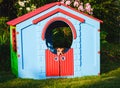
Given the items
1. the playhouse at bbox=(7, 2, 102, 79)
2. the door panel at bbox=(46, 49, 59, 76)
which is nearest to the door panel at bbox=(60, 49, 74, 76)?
the playhouse at bbox=(7, 2, 102, 79)

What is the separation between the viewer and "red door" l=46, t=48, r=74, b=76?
11.3 m

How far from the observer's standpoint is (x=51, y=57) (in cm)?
1127

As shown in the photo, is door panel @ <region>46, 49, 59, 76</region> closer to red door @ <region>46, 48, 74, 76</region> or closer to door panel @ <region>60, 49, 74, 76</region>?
red door @ <region>46, 48, 74, 76</region>

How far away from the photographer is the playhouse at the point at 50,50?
11117 millimetres

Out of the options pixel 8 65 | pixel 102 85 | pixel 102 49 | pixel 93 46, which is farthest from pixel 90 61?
pixel 102 49

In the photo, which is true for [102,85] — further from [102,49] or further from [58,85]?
[102,49]

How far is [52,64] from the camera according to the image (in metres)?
11.3

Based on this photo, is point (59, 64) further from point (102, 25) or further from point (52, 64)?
point (102, 25)

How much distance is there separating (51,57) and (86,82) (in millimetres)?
1268

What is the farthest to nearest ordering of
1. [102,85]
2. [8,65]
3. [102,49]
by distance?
[102,49]
[8,65]
[102,85]

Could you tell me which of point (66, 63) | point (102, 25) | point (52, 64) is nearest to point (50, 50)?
point (52, 64)

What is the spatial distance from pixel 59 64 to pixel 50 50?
1.68ft

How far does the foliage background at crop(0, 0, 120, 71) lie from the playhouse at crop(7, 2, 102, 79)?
79.2 inches

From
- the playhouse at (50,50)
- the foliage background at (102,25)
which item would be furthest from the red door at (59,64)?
the foliage background at (102,25)
